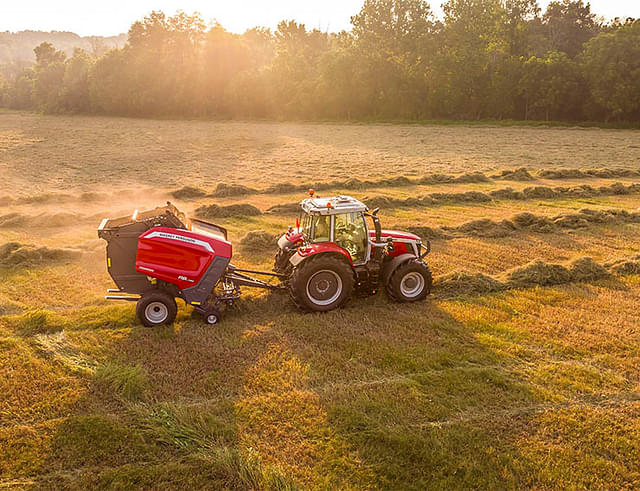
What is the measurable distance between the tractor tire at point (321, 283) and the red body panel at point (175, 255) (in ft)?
4.61

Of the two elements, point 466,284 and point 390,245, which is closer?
point 390,245

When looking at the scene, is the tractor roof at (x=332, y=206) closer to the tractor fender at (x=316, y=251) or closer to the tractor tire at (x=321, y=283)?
the tractor fender at (x=316, y=251)

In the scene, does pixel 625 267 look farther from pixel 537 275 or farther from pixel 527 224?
pixel 527 224

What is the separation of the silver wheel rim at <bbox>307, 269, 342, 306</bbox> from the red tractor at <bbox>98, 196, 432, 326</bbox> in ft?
0.06

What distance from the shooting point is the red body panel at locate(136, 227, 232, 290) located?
23.6ft

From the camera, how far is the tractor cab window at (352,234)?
8.41 metres

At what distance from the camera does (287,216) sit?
49.9 ft

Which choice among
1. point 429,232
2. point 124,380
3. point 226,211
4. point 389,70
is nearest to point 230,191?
point 226,211

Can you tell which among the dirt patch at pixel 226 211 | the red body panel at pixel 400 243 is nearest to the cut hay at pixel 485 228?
the red body panel at pixel 400 243

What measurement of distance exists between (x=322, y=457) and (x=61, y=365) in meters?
4.16

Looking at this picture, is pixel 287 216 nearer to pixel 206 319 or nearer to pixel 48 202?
pixel 206 319

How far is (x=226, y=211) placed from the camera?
1512cm

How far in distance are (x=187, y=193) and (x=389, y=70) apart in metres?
49.7

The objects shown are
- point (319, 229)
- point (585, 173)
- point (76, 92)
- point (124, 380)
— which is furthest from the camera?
point (76, 92)
